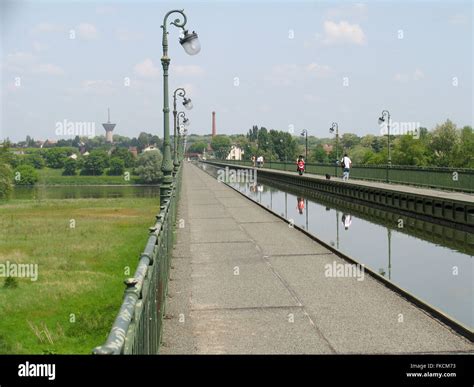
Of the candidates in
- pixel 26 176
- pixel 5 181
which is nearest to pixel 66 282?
pixel 5 181

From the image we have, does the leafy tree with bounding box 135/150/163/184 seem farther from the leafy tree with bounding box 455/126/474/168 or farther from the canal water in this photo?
the canal water

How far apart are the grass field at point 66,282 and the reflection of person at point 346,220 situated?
9630 millimetres

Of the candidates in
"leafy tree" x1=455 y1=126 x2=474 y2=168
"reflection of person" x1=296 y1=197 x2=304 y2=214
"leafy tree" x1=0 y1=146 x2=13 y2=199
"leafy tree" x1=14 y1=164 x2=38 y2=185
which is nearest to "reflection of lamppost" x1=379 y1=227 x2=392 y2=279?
"reflection of person" x1=296 y1=197 x2=304 y2=214

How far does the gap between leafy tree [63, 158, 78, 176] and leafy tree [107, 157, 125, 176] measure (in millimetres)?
11341

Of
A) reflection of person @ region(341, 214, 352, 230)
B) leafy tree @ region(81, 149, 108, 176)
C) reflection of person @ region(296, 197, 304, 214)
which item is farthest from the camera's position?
leafy tree @ region(81, 149, 108, 176)

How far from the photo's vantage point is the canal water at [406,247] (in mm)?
13727

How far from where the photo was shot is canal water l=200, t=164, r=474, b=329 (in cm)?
1373

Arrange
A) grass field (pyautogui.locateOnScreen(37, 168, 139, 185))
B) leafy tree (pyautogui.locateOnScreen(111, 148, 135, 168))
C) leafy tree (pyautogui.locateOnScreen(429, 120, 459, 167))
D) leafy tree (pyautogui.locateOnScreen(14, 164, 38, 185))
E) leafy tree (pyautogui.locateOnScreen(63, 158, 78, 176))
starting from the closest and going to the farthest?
leafy tree (pyautogui.locateOnScreen(429, 120, 459, 167)) < leafy tree (pyautogui.locateOnScreen(14, 164, 38, 185)) < grass field (pyautogui.locateOnScreen(37, 168, 139, 185)) < leafy tree (pyautogui.locateOnScreen(63, 158, 78, 176)) < leafy tree (pyautogui.locateOnScreen(111, 148, 135, 168))

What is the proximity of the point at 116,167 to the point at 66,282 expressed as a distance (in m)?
163

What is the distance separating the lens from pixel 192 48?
16.2 meters
